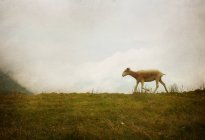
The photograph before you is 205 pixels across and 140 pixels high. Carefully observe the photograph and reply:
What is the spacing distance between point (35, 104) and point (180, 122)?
10395 millimetres

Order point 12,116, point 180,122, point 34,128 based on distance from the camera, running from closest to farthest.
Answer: point 34,128, point 180,122, point 12,116

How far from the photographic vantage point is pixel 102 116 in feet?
66.5

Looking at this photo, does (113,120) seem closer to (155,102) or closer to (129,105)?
(129,105)

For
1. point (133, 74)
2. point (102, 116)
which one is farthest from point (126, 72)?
point (102, 116)

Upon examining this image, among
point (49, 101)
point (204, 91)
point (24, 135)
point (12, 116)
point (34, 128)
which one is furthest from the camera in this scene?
point (204, 91)

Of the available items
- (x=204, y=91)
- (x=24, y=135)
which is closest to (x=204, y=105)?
(x=204, y=91)

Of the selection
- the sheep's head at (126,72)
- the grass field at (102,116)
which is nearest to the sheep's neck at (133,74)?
the sheep's head at (126,72)

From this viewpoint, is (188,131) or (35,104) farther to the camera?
(35,104)

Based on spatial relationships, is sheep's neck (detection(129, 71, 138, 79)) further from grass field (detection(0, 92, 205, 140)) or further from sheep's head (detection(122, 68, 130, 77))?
grass field (detection(0, 92, 205, 140))

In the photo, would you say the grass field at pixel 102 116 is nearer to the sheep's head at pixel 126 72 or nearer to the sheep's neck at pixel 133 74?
the sheep's neck at pixel 133 74

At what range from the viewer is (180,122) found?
19344mm

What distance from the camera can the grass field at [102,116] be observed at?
17.0 metres

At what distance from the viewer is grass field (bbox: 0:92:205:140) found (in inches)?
668

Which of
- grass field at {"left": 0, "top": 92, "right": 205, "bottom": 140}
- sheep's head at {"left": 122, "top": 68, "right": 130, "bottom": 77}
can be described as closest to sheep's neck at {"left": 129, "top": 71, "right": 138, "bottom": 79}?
sheep's head at {"left": 122, "top": 68, "right": 130, "bottom": 77}
